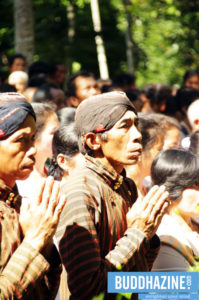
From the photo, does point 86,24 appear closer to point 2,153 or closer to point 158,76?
point 158,76

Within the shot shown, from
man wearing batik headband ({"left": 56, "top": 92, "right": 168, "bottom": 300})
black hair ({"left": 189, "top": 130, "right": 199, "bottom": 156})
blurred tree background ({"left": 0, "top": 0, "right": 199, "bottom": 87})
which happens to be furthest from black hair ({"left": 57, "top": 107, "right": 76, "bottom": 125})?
blurred tree background ({"left": 0, "top": 0, "right": 199, "bottom": 87})

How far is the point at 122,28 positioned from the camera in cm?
2530

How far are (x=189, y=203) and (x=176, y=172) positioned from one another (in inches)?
10.6

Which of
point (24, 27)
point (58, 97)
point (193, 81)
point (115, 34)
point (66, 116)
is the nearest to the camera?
point (66, 116)

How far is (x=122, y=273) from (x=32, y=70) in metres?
8.50

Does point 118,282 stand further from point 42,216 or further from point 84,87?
point 84,87

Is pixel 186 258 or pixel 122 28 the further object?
pixel 122 28

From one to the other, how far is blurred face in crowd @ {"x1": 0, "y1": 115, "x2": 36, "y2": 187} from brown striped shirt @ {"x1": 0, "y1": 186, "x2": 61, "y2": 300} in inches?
3.5

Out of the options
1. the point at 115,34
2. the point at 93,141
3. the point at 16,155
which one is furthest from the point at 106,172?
the point at 115,34

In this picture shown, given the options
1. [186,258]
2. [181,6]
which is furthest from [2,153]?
[181,6]

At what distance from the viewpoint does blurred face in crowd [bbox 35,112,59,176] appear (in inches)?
220

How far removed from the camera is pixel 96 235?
3.20 meters

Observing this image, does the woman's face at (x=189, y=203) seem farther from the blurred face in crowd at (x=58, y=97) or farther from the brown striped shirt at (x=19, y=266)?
the blurred face in crowd at (x=58, y=97)

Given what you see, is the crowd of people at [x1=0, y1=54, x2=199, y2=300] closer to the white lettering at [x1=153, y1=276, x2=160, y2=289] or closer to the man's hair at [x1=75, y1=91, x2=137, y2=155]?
the man's hair at [x1=75, y1=91, x2=137, y2=155]
